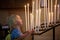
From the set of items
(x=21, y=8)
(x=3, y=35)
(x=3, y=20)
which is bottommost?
(x=3, y=35)

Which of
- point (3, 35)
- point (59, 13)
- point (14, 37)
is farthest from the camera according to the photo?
point (3, 35)

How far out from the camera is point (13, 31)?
2021 millimetres

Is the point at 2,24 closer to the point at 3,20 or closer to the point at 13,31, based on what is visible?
the point at 3,20

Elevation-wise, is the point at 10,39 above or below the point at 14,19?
below

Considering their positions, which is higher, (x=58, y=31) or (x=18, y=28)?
(x=18, y=28)

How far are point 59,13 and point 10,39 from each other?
255cm

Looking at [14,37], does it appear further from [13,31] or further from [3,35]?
[3,35]

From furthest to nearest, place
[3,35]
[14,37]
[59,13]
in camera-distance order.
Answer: [3,35] < [59,13] < [14,37]

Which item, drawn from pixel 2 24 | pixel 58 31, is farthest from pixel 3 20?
pixel 58 31

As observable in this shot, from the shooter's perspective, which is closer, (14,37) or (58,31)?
(14,37)

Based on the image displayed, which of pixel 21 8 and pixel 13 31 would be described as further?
pixel 21 8

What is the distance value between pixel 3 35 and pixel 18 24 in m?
2.73

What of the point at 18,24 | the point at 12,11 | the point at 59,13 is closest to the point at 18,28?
the point at 18,24

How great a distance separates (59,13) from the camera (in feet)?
14.4
